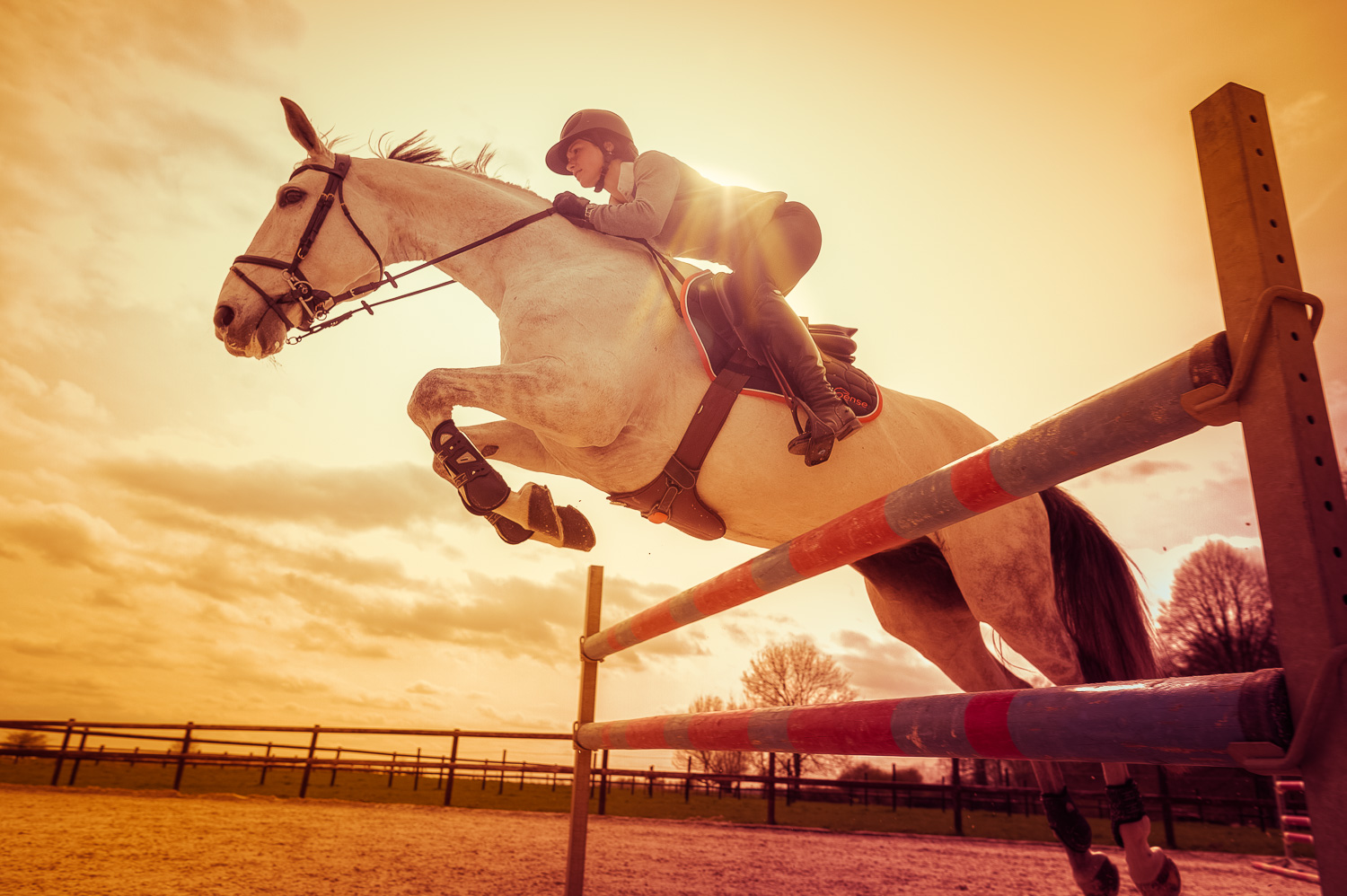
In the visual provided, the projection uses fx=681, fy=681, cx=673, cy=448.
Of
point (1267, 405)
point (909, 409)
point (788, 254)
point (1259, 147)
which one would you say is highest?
point (788, 254)

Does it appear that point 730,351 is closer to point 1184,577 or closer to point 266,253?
point 266,253

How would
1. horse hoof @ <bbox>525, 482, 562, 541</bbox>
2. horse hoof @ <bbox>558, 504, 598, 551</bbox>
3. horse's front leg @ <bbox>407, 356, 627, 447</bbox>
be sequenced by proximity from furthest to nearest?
1. horse hoof @ <bbox>558, 504, 598, 551</bbox>
2. horse hoof @ <bbox>525, 482, 562, 541</bbox>
3. horse's front leg @ <bbox>407, 356, 627, 447</bbox>

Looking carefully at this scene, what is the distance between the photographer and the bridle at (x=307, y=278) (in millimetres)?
2773

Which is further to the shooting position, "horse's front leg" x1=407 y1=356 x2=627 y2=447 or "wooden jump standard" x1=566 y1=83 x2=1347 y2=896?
"horse's front leg" x1=407 y1=356 x2=627 y2=447

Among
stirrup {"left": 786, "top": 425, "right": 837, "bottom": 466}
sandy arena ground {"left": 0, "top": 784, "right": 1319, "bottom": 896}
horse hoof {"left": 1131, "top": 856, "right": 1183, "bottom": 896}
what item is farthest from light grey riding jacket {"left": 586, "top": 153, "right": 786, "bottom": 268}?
sandy arena ground {"left": 0, "top": 784, "right": 1319, "bottom": 896}

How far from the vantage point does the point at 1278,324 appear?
0.86 metres

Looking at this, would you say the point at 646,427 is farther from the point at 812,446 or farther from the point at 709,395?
the point at 812,446

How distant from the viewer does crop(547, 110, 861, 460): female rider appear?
240 cm

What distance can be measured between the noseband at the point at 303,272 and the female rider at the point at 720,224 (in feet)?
3.15

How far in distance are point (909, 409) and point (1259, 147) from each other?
1747 mm

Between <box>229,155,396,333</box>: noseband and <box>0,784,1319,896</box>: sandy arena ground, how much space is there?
9.04ft

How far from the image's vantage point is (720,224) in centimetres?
269

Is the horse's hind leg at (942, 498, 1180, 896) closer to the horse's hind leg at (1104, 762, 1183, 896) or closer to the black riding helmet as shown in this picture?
the horse's hind leg at (1104, 762, 1183, 896)

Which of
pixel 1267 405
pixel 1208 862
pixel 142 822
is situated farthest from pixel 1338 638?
pixel 1208 862
